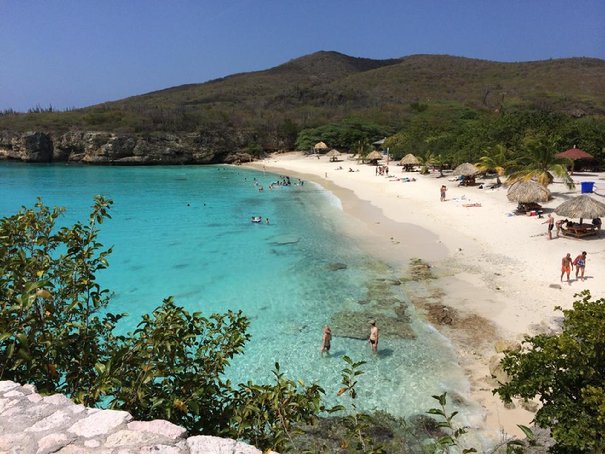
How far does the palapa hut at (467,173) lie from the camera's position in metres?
31.2

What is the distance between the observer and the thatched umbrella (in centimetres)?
1648

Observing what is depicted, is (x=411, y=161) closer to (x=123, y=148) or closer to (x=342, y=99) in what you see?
(x=123, y=148)

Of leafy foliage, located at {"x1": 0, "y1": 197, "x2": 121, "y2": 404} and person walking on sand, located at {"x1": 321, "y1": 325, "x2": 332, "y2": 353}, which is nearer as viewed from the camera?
leafy foliage, located at {"x1": 0, "y1": 197, "x2": 121, "y2": 404}

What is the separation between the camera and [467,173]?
1233 inches

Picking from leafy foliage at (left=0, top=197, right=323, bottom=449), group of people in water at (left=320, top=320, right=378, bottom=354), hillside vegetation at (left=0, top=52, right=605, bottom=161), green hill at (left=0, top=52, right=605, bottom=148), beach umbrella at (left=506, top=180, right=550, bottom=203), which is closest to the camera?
leafy foliage at (left=0, top=197, right=323, bottom=449)

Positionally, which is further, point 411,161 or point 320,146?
point 320,146

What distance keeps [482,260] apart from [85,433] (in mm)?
16309

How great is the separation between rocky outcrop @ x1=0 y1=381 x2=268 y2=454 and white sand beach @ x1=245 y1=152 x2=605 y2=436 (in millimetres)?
6886

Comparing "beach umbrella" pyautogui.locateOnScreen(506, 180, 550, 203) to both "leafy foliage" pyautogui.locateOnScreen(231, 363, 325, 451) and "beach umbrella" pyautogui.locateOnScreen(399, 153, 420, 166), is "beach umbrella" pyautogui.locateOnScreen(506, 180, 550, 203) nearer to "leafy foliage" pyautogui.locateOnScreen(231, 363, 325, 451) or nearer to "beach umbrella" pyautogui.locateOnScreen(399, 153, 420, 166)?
"beach umbrella" pyautogui.locateOnScreen(399, 153, 420, 166)

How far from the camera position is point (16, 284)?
354 centimetres

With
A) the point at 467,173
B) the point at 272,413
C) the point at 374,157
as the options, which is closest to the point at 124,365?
the point at 272,413

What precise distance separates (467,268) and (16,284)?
15298 millimetres

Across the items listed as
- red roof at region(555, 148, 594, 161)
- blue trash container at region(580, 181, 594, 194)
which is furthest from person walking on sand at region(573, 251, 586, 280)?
red roof at region(555, 148, 594, 161)

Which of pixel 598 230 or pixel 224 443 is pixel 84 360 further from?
pixel 598 230
